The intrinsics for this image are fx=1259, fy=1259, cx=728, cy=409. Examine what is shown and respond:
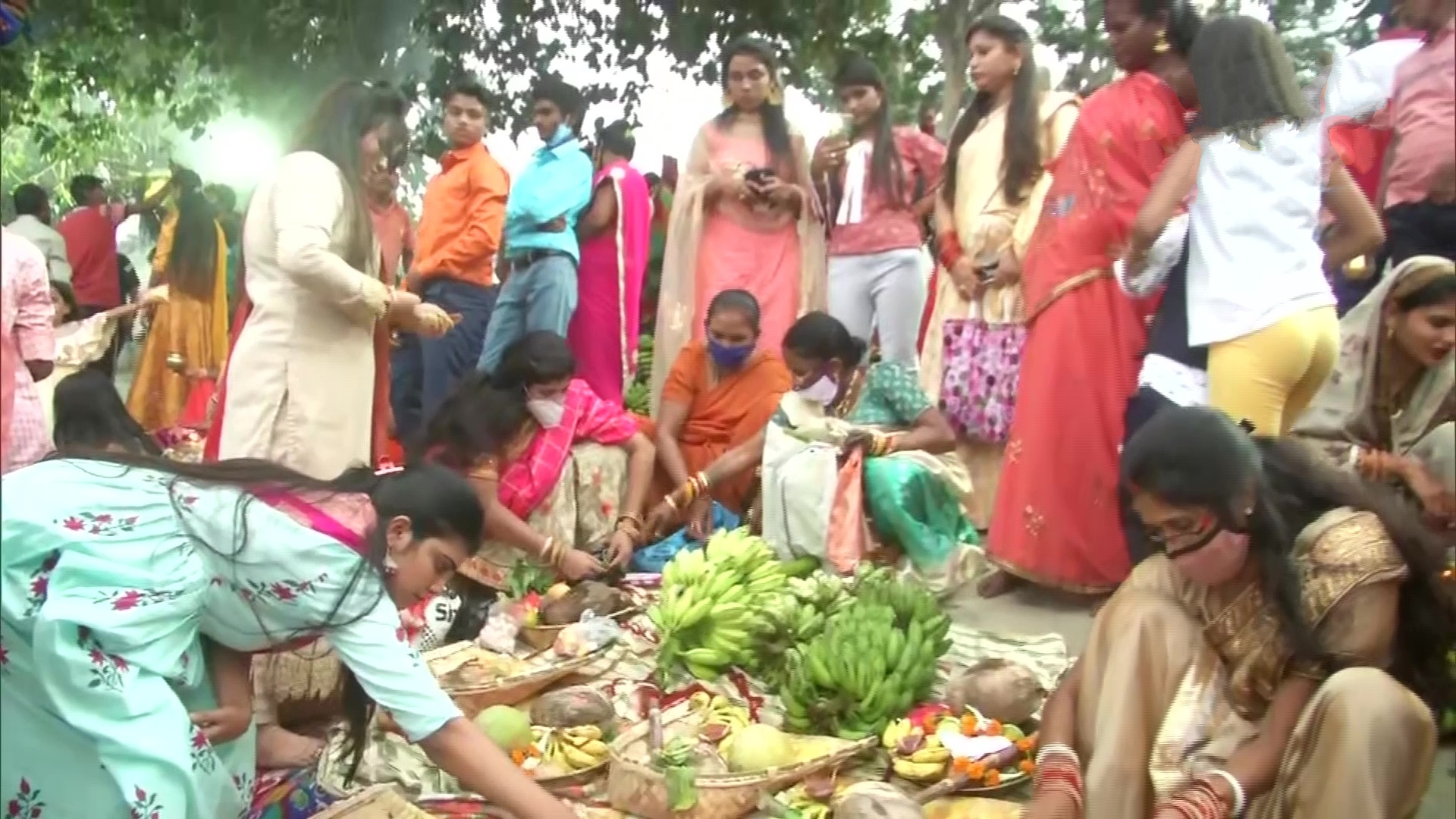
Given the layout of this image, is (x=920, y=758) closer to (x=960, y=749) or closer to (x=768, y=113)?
(x=960, y=749)

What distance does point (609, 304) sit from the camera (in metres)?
3.61

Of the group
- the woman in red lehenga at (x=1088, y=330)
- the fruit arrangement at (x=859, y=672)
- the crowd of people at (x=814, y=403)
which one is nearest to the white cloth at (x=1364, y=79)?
the crowd of people at (x=814, y=403)

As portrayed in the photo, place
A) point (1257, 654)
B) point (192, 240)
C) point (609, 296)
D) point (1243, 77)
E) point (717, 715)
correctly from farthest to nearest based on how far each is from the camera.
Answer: point (609, 296)
point (192, 240)
point (717, 715)
point (1243, 77)
point (1257, 654)

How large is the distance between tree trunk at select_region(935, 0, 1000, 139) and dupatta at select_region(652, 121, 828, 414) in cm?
48

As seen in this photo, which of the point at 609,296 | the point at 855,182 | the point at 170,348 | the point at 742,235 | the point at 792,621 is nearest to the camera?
the point at 792,621

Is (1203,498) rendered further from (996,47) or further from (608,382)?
(608,382)

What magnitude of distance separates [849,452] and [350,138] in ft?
4.01

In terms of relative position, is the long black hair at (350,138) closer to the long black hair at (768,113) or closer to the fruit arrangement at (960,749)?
the long black hair at (768,113)

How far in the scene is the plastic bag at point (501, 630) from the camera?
96.3 inches

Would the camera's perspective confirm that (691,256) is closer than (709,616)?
No

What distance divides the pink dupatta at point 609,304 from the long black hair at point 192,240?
1.02 metres

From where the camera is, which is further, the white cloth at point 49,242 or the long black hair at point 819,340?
the long black hair at point 819,340

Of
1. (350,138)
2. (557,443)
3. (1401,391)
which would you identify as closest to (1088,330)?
(1401,391)

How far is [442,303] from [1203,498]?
2285mm
